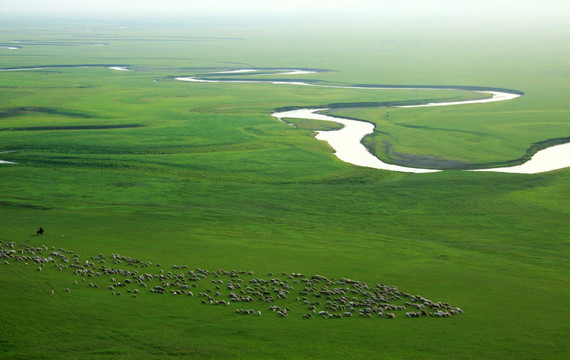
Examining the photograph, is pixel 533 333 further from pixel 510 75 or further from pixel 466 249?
pixel 510 75

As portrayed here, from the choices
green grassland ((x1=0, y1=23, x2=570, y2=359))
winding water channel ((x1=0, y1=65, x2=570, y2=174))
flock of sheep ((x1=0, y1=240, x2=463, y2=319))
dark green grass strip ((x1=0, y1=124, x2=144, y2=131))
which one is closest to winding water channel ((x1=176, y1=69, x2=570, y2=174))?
winding water channel ((x1=0, y1=65, x2=570, y2=174))

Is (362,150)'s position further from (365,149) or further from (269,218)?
(269,218)

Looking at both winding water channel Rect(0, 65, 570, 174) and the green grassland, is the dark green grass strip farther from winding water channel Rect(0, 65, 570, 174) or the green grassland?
winding water channel Rect(0, 65, 570, 174)

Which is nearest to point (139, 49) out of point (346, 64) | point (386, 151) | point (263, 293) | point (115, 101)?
point (346, 64)

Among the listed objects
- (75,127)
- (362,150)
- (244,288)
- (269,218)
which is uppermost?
(362,150)

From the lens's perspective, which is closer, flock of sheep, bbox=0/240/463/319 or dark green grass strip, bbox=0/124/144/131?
flock of sheep, bbox=0/240/463/319

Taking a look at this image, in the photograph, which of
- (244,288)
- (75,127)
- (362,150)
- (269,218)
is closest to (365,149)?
(362,150)

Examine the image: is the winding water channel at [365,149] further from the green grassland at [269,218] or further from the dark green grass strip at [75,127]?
the dark green grass strip at [75,127]
